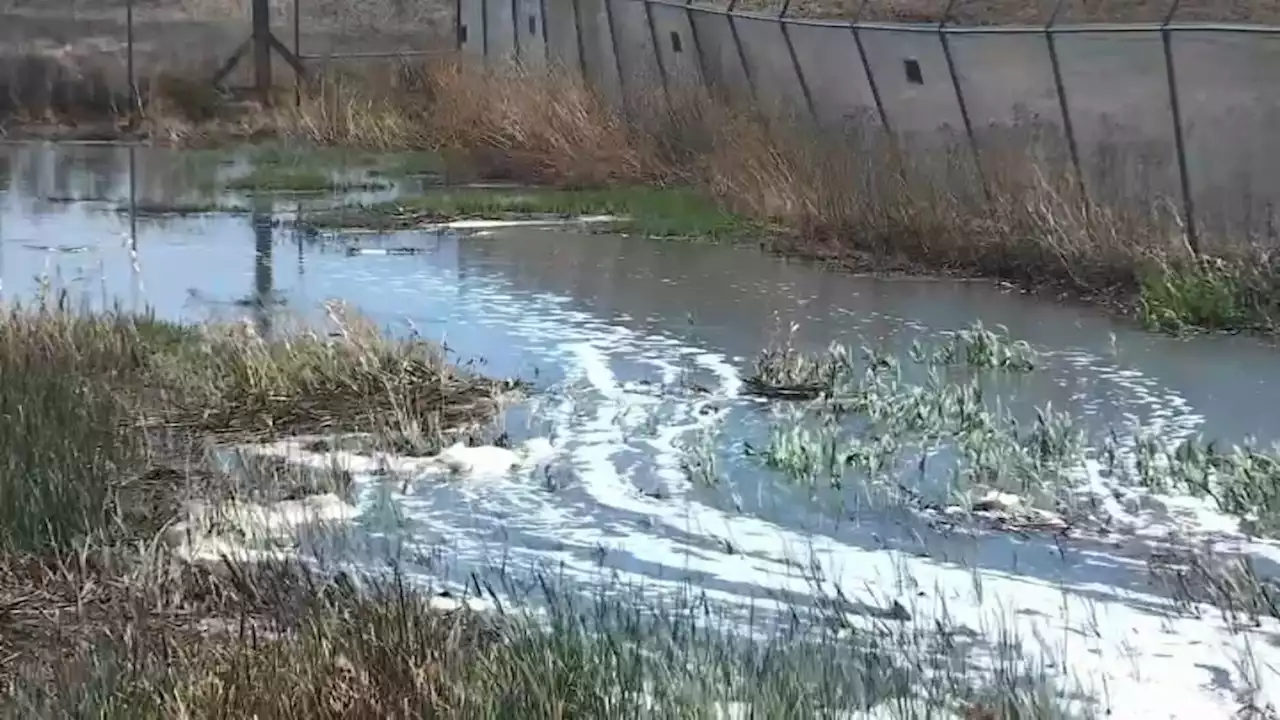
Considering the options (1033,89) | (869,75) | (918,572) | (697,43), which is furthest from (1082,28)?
(918,572)

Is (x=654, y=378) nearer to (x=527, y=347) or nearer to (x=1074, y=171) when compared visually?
(x=527, y=347)

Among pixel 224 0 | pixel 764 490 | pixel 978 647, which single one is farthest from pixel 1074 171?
pixel 224 0

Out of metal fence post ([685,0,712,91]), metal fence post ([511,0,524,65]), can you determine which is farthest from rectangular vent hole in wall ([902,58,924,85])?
metal fence post ([511,0,524,65])

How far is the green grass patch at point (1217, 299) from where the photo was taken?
29.8 feet

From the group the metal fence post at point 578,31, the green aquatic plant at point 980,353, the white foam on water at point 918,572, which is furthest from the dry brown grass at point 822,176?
the white foam on water at point 918,572

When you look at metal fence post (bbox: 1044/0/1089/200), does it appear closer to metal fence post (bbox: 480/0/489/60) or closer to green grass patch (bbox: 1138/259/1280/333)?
green grass patch (bbox: 1138/259/1280/333)

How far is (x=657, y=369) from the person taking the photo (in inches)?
320

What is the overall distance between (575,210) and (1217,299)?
6.79 metres

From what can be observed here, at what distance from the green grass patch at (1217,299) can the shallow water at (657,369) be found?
10.3 inches

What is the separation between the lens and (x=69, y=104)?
23344 millimetres

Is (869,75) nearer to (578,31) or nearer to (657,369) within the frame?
(657,369)

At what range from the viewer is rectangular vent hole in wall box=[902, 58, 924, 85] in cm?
1354

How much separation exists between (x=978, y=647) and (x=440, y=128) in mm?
15874

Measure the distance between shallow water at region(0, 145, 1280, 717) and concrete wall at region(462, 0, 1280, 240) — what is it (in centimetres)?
169
